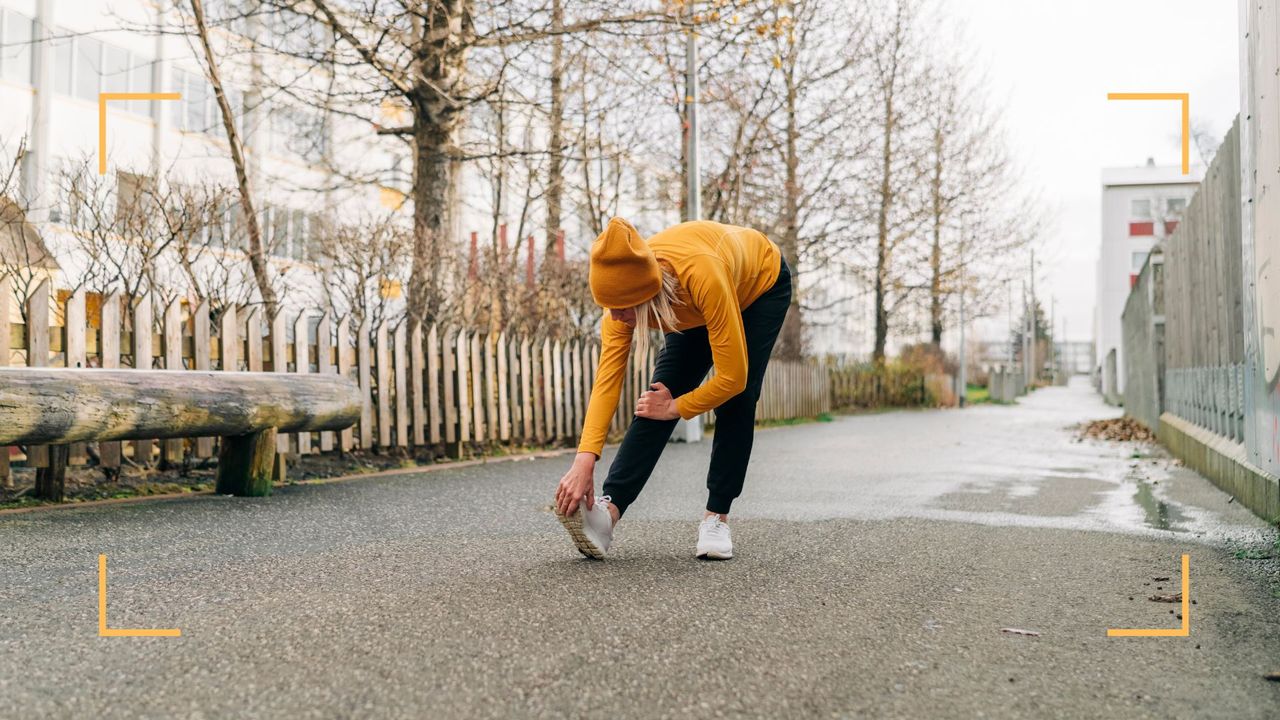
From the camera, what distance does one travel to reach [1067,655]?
275 centimetres

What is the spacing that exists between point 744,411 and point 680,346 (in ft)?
1.22

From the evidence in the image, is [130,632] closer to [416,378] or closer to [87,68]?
[416,378]

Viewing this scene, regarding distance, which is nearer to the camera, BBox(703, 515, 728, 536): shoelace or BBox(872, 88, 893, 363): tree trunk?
BBox(703, 515, 728, 536): shoelace

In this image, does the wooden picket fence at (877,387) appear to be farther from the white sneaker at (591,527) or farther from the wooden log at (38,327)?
the white sneaker at (591,527)

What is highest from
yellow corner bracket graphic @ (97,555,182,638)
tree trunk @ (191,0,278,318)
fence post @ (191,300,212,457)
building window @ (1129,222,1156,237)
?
building window @ (1129,222,1156,237)

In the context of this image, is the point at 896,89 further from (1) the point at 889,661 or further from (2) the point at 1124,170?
(2) the point at 1124,170

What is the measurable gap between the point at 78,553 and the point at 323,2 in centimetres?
711

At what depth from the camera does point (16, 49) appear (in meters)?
21.8

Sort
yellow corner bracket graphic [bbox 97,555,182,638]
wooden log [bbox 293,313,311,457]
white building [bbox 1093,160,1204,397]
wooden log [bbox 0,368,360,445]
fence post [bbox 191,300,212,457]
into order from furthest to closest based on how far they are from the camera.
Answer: white building [bbox 1093,160,1204,397] < wooden log [bbox 293,313,311,457] < fence post [bbox 191,300,212,457] < wooden log [bbox 0,368,360,445] < yellow corner bracket graphic [bbox 97,555,182,638]

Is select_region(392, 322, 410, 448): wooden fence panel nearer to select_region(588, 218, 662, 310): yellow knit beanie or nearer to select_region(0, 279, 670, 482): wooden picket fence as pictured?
select_region(0, 279, 670, 482): wooden picket fence

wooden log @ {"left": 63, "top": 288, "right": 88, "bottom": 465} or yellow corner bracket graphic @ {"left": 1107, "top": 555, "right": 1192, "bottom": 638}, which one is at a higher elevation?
wooden log @ {"left": 63, "top": 288, "right": 88, "bottom": 465}

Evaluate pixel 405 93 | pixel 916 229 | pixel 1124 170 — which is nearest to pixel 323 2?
pixel 405 93

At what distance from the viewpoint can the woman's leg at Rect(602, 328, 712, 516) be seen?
394 centimetres

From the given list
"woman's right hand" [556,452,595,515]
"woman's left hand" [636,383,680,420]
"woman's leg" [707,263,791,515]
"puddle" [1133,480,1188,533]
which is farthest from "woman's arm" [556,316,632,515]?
"puddle" [1133,480,1188,533]
